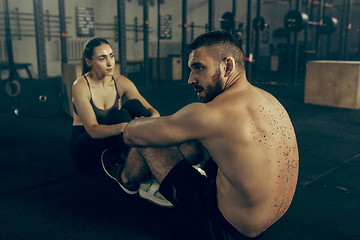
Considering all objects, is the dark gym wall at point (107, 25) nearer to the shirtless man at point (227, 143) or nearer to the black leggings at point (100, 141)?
the black leggings at point (100, 141)

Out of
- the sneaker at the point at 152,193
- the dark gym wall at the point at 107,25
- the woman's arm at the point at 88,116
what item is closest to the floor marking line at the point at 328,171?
the sneaker at the point at 152,193

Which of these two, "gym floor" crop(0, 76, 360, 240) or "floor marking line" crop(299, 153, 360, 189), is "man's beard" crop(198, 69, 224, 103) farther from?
"floor marking line" crop(299, 153, 360, 189)

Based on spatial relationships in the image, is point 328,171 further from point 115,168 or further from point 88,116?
point 88,116

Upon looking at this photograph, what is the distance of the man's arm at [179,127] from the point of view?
97 centimetres

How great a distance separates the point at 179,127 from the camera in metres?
1.02

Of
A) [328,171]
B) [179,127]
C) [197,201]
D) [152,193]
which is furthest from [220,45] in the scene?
[328,171]

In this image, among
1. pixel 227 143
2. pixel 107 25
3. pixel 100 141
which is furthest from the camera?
pixel 107 25

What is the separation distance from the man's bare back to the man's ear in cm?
5

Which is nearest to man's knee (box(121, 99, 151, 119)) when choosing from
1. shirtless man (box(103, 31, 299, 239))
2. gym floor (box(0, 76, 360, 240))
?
gym floor (box(0, 76, 360, 240))

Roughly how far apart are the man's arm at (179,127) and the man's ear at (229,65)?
15 centimetres

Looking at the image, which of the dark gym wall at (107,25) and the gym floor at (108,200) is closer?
the gym floor at (108,200)

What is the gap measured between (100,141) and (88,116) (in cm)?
16

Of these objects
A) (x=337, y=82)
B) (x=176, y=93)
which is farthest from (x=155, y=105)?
(x=337, y=82)

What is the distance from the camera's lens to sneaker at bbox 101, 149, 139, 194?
1.63m
